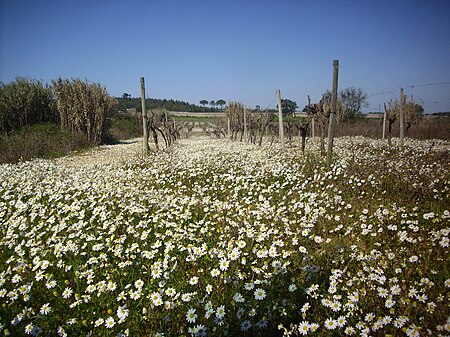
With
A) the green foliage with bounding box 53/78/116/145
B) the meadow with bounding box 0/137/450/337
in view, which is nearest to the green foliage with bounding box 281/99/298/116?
the meadow with bounding box 0/137/450/337

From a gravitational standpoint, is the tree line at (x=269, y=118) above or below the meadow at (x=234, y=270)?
above

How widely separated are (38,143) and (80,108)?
6.13 meters

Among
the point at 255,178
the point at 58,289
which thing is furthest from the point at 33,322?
the point at 255,178

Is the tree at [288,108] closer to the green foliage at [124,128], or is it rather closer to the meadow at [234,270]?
the meadow at [234,270]

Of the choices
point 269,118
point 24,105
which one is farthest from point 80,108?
point 269,118

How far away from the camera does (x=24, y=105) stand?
19703mm

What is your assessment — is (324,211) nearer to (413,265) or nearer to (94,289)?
(413,265)

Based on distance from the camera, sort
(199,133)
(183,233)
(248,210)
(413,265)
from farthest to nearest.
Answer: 1. (199,133)
2. (248,210)
3. (183,233)
4. (413,265)

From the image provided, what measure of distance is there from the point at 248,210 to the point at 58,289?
3.05 metres

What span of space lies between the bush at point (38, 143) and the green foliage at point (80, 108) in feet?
3.70

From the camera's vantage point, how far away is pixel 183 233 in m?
3.93

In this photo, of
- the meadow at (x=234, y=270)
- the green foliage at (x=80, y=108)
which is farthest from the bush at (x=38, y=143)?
the meadow at (x=234, y=270)

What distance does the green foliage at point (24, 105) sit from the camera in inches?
746

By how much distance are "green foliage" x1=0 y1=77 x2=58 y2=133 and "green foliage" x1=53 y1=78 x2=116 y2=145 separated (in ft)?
3.69
